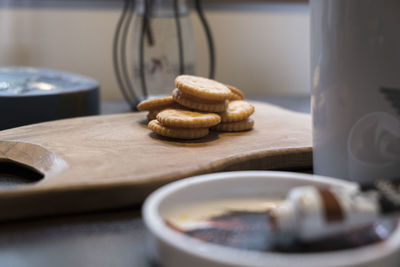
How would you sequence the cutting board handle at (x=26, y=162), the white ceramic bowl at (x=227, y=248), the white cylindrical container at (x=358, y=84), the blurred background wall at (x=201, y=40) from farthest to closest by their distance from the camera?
the blurred background wall at (x=201, y=40) → the cutting board handle at (x=26, y=162) → the white cylindrical container at (x=358, y=84) → the white ceramic bowl at (x=227, y=248)

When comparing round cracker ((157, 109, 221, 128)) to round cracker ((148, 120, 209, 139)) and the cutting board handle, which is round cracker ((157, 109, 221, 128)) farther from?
the cutting board handle

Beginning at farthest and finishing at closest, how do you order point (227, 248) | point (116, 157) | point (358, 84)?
1. point (116, 157)
2. point (358, 84)
3. point (227, 248)

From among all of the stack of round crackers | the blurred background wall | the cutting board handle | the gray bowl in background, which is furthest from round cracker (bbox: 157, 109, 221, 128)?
the blurred background wall

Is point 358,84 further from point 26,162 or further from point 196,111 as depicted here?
point 26,162

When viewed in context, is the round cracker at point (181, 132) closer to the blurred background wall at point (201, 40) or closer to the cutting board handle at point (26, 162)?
the cutting board handle at point (26, 162)

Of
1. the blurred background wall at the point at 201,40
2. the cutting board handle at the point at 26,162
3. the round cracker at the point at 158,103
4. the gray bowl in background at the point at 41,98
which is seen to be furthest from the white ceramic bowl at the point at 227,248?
the blurred background wall at the point at 201,40

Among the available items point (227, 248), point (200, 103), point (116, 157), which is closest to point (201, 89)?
point (200, 103)
